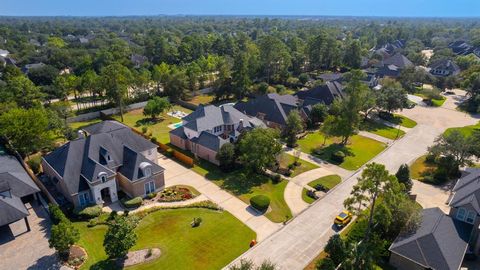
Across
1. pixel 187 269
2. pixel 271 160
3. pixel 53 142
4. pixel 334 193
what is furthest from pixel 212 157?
pixel 53 142

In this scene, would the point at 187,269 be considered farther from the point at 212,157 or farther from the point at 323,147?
the point at 323,147

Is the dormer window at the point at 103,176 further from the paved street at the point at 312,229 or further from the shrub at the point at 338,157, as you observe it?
the shrub at the point at 338,157

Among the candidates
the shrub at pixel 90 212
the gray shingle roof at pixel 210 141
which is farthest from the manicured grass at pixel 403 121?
the shrub at pixel 90 212

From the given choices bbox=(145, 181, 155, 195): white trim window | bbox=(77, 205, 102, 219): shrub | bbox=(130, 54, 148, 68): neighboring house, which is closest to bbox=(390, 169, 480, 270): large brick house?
bbox=(145, 181, 155, 195): white trim window

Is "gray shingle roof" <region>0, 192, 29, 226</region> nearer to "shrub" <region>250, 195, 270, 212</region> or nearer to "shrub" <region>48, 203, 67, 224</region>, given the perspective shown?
"shrub" <region>48, 203, 67, 224</region>

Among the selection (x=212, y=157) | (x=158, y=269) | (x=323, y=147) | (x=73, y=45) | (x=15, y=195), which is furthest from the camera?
(x=73, y=45)
